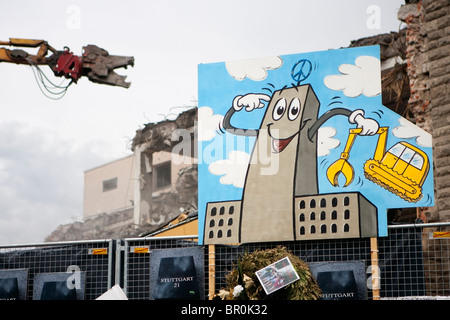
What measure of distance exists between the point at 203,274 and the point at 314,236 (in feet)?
5.66

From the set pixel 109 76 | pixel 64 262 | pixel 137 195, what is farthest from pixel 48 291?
pixel 137 195

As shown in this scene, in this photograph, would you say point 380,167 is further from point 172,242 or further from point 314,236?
point 172,242

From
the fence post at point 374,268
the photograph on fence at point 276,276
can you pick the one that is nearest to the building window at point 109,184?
the fence post at point 374,268

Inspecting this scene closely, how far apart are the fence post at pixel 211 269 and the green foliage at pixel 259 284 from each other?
0.47 meters

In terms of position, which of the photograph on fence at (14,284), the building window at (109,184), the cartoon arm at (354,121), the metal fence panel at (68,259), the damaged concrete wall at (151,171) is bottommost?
the photograph on fence at (14,284)

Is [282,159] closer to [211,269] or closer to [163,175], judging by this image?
[211,269]

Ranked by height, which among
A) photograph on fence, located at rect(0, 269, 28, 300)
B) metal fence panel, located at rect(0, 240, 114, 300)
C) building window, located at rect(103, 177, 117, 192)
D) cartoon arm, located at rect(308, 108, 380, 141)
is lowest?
photograph on fence, located at rect(0, 269, 28, 300)

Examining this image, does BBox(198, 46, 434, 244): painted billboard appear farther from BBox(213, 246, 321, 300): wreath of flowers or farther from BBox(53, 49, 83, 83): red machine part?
BBox(53, 49, 83, 83): red machine part

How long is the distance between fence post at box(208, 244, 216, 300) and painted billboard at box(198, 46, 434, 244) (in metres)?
0.14

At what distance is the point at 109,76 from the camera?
17.4 meters

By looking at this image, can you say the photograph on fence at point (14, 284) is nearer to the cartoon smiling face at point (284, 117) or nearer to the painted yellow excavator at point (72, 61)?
the cartoon smiling face at point (284, 117)

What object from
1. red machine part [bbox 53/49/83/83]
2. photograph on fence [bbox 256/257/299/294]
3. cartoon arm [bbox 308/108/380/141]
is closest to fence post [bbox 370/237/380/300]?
photograph on fence [bbox 256/257/299/294]

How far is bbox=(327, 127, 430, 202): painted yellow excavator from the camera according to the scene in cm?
845

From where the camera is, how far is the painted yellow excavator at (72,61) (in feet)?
56.6
